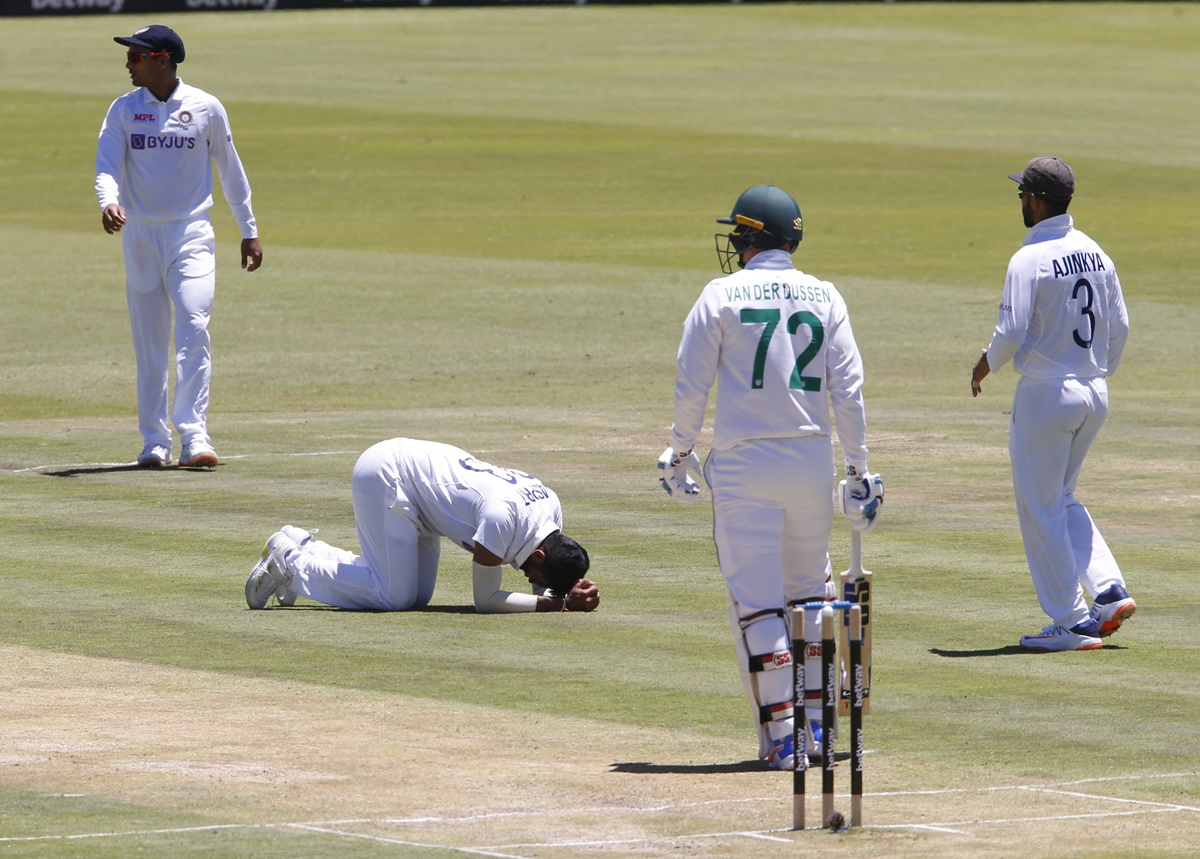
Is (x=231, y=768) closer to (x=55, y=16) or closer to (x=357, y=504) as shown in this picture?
(x=357, y=504)

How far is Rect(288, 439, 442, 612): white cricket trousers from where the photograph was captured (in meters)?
11.2

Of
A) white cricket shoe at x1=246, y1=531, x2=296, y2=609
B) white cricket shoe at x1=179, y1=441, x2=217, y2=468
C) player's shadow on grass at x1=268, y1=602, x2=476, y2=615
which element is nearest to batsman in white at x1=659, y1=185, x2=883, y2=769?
player's shadow on grass at x1=268, y1=602, x2=476, y2=615

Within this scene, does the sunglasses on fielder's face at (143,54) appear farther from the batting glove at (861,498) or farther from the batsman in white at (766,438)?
the batting glove at (861,498)

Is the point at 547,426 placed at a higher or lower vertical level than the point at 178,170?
lower

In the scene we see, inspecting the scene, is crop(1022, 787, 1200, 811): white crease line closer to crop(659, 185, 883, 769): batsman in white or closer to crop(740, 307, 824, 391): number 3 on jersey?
crop(659, 185, 883, 769): batsman in white

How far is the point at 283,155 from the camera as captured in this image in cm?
4162

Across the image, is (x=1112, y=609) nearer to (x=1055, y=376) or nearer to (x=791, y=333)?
(x=1055, y=376)

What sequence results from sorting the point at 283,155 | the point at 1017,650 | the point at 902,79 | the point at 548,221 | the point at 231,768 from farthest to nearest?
the point at 902,79, the point at 283,155, the point at 548,221, the point at 1017,650, the point at 231,768

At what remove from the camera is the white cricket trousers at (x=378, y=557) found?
1123 cm

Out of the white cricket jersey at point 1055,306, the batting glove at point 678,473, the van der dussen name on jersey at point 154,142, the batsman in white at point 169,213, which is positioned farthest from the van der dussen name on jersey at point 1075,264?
the van der dussen name on jersey at point 154,142

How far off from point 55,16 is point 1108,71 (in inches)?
1014

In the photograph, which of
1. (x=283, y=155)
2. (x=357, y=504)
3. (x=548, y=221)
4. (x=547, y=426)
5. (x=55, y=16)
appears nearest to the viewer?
(x=357, y=504)

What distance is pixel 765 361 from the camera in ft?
28.3

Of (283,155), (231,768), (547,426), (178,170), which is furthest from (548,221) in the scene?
(231,768)
